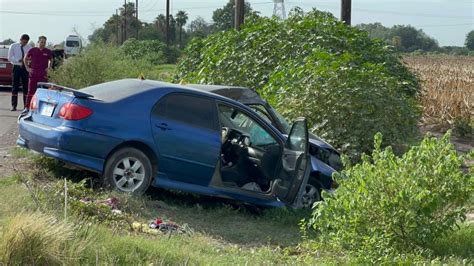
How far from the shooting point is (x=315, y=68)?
1408 centimetres

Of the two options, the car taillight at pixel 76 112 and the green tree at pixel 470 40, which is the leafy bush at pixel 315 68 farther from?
the green tree at pixel 470 40

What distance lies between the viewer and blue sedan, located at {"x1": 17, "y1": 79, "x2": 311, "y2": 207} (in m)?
9.27

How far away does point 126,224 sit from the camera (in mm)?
7898

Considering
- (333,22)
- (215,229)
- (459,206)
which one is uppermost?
(333,22)

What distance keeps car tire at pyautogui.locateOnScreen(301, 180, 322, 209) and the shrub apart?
474cm

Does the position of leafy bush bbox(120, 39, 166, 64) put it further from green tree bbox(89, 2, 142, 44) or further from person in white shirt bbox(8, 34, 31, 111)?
green tree bbox(89, 2, 142, 44)

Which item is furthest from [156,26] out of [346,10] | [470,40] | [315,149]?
[315,149]

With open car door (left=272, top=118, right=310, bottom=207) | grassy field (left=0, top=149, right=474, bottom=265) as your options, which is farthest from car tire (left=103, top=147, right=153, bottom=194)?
open car door (left=272, top=118, right=310, bottom=207)

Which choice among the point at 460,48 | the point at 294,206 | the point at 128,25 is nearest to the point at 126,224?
the point at 294,206

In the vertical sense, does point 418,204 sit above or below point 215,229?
above

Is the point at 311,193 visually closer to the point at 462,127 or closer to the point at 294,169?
the point at 294,169

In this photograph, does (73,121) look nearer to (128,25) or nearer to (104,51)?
(104,51)

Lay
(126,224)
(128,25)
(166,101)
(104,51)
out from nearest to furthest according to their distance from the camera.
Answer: (126,224)
(166,101)
(104,51)
(128,25)

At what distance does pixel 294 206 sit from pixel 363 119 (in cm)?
400
